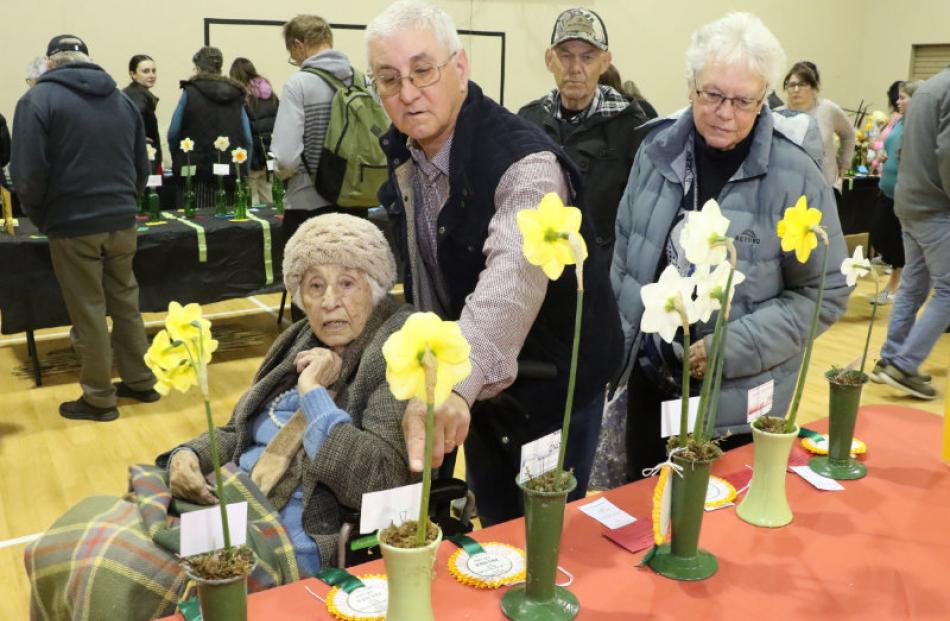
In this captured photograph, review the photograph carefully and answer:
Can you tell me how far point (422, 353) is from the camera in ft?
2.78

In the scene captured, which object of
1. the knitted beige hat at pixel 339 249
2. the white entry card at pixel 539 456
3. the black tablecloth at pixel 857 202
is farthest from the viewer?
the black tablecloth at pixel 857 202

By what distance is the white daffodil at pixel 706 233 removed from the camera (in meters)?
1.12

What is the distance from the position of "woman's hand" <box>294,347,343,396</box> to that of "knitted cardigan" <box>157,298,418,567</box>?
0.07ft

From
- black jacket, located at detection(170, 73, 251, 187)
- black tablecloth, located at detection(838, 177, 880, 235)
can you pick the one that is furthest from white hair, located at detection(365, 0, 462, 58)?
black tablecloth, located at detection(838, 177, 880, 235)

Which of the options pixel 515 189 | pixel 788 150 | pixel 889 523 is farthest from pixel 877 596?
pixel 788 150

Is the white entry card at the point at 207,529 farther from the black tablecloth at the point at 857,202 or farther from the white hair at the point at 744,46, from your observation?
the black tablecloth at the point at 857,202

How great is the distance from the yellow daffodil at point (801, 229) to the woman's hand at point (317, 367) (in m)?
0.98

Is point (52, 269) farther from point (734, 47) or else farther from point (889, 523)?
point (889, 523)

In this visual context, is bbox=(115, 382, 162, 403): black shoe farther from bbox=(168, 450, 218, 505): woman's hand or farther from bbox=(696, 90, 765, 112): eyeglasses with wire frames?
bbox=(696, 90, 765, 112): eyeglasses with wire frames

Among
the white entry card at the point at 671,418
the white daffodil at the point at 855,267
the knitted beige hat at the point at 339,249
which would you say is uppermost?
the white daffodil at the point at 855,267

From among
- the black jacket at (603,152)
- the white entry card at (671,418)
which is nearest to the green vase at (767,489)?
the white entry card at (671,418)

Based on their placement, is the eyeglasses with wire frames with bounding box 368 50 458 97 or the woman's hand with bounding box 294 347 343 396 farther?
the woman's hand with bounding box 294 347 343 396

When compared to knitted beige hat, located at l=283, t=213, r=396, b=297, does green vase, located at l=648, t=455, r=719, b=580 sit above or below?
below

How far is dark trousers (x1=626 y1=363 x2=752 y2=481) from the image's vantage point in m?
1.96
